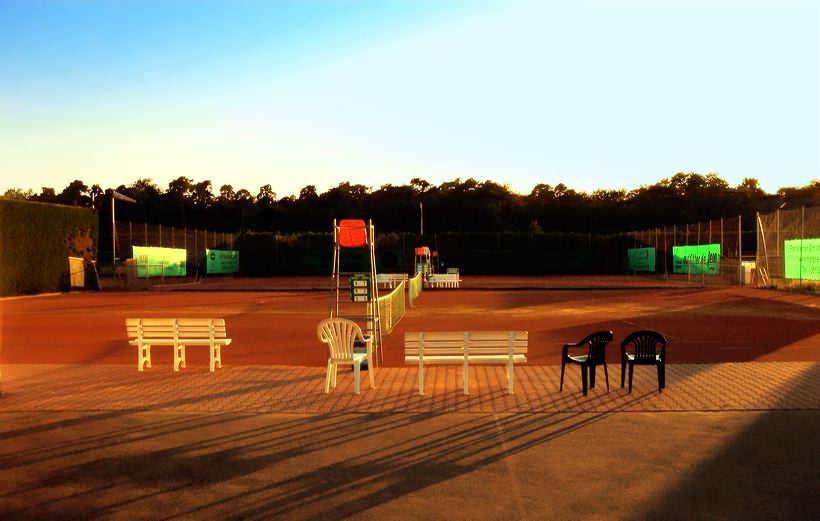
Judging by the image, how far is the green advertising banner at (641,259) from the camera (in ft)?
165

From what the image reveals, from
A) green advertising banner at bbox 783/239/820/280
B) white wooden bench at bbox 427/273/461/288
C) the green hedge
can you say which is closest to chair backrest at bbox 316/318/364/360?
the green hedge

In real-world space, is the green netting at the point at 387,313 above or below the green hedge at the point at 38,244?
below

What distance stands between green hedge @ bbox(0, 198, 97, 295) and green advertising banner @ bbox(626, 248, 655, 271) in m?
33.8

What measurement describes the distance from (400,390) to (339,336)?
3.21 feet

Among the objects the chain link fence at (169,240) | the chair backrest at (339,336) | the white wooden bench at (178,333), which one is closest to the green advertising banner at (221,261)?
the chain link fence at (169,240)

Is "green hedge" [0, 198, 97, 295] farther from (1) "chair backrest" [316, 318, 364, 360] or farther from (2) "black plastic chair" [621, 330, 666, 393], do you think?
(2) "black plastic chair" [621, 330, 666, 393]

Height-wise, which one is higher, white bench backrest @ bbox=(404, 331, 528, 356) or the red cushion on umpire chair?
the red cushion on umpire chair

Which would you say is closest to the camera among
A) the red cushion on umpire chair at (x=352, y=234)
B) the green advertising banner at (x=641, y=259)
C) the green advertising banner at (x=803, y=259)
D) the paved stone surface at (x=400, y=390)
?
the paved stone surface at (x=400, y=390)

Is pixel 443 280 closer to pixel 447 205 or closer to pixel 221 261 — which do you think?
pixel 221 261

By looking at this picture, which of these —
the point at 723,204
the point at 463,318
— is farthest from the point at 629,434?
the point at 723,204

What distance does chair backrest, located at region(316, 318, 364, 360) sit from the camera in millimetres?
9164

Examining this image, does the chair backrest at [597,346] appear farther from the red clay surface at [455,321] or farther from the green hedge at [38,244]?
the green hedge at [38,244]

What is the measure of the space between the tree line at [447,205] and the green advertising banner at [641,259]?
37.1 meters

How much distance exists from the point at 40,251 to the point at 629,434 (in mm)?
30531
